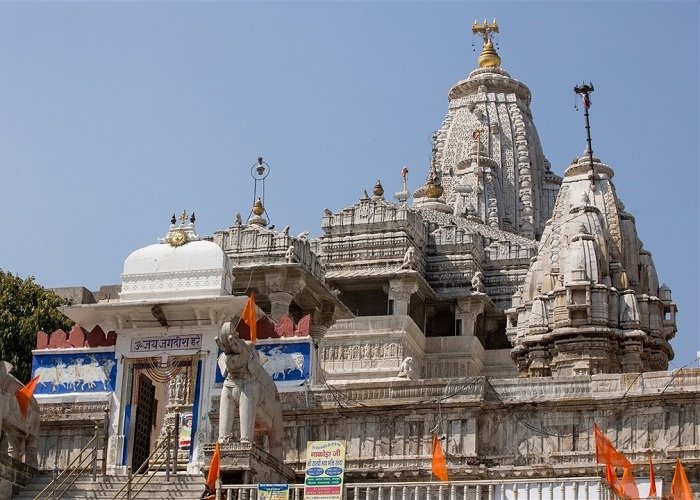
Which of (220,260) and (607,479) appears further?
(220,260)

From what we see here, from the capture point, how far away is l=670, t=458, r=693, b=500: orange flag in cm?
2380

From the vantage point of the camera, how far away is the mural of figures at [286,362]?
1192 inches

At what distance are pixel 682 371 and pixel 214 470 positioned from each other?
9366 millimetres

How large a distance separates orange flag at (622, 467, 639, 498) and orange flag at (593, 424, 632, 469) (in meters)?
0.43

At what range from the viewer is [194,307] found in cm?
3108

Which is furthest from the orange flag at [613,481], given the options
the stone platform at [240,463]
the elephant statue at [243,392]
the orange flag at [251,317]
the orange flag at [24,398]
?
the orange flag at [24,398]

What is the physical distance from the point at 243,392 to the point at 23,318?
2138cm

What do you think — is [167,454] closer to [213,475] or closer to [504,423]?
[213,475]

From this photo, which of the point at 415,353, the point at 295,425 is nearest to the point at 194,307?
the point at 295,425

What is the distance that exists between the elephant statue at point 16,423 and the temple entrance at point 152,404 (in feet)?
7.97

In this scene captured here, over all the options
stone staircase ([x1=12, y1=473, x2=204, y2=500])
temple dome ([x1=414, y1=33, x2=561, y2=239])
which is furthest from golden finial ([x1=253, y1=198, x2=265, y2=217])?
stone staircase ([x1=12, y1=473, x2=204, y2=500])

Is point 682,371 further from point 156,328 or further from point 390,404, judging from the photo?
point 156,328

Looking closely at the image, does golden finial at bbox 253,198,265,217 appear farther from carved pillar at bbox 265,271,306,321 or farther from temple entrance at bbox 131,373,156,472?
temple entrance at bbox 131,373,156,472

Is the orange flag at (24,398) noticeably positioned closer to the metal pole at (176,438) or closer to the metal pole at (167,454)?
the metal pole at (167,454)
